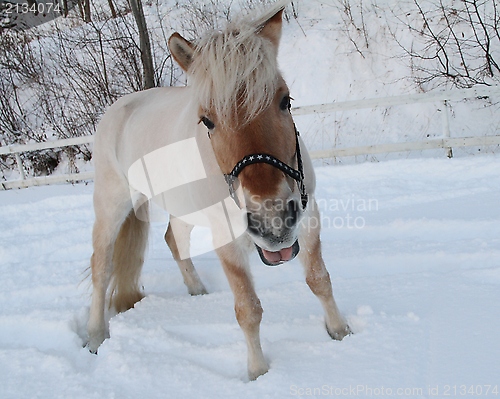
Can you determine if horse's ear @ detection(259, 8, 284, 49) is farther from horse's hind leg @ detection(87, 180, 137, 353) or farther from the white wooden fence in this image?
the white wooden fence

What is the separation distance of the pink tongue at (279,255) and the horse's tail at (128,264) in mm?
1805

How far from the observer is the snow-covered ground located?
72.7 inches

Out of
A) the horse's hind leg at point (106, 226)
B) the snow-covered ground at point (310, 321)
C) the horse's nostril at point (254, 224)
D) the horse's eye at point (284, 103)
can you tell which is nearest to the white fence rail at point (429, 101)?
the snow-covered ground at point (310, 321)

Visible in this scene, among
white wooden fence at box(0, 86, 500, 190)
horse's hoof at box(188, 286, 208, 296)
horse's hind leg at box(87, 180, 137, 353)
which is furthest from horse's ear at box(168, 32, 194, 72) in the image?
white wooden fence at box(0, 86, 500, 190)

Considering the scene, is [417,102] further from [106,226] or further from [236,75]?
[236,75]

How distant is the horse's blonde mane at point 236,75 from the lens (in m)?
1.67

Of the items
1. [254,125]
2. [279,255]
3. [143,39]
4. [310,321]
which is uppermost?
[143,39]

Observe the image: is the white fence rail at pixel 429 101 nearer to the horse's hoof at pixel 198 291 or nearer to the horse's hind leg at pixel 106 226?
the horse's hoof at pixel 198 291

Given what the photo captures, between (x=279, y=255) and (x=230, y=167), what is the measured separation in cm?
43

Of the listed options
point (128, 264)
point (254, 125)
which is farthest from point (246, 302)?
point (128, 264)

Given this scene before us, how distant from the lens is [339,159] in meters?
8.34

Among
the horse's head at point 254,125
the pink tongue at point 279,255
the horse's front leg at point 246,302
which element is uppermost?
the horse's head at point 254,125

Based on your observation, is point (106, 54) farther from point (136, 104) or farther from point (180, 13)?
point (136, 104)

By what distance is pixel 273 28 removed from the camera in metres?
1.95
